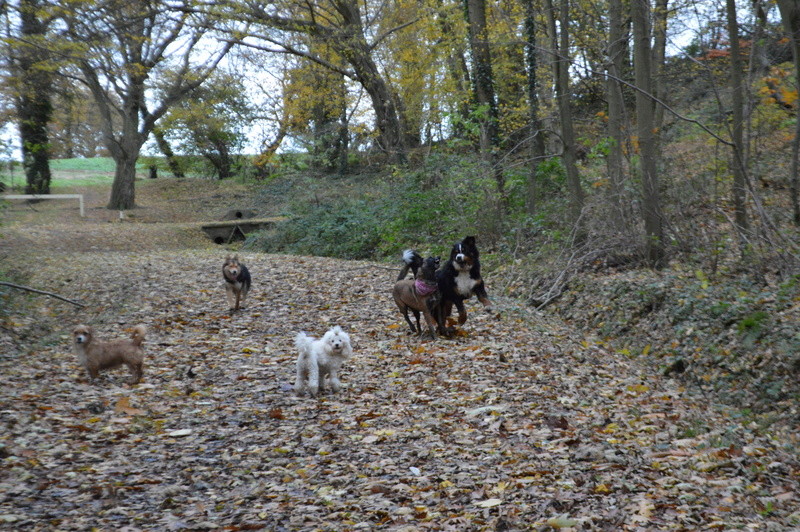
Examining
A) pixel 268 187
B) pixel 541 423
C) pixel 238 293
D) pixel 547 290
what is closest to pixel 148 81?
pixel 268 187

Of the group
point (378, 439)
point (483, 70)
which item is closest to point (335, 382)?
point (378, 439)

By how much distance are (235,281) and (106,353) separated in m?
4.44

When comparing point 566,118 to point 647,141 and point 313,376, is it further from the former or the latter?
point 313,376

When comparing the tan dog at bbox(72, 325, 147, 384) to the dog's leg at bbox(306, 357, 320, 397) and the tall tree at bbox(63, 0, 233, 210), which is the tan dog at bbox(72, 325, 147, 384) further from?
the tall tree at bbox(63, 0, 233, 210)

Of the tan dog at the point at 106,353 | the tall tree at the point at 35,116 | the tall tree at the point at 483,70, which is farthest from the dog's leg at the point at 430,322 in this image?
the tall tree at the point at 35,116

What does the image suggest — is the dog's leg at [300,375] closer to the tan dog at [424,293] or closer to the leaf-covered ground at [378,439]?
the leaf-covered ground at [378,439]

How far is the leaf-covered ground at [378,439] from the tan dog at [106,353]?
0.24 metres

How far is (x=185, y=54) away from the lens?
31094mm

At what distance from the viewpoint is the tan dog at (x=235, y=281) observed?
1195 centimetres

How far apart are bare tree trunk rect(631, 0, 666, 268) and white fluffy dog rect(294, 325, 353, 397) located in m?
6.97

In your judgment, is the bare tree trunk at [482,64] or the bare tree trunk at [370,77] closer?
the bare tree trunk at [482,64]

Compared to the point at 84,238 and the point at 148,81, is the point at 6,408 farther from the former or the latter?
the point at 148,81

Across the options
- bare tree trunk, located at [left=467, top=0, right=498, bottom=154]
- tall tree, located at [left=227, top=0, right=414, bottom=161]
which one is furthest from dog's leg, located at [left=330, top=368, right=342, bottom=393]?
tall tree, located at [left=227, top=0, right=414, bottom=161]

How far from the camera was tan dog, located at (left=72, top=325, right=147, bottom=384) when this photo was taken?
307 inches
